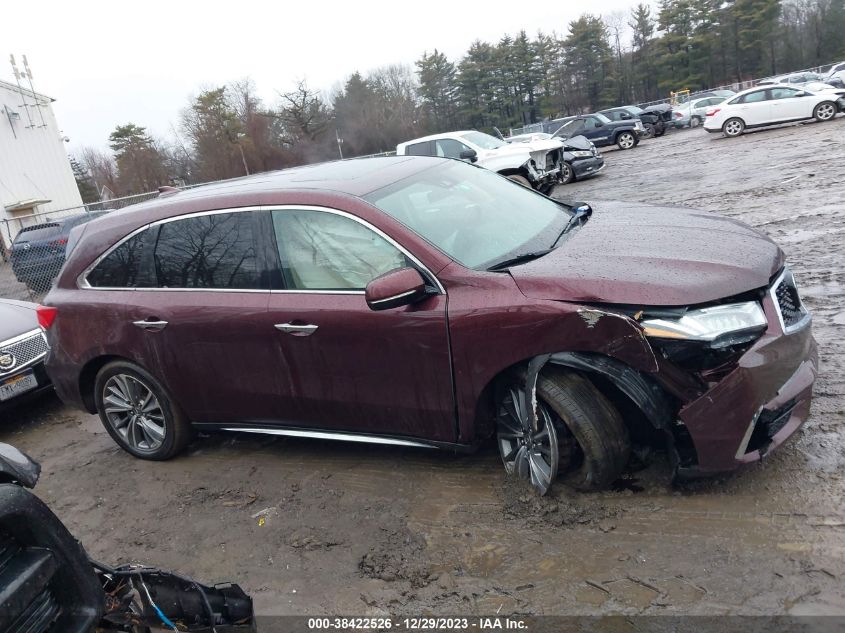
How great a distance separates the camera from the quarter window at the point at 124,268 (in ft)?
13.8

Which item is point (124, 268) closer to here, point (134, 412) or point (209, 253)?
point (209, 253)

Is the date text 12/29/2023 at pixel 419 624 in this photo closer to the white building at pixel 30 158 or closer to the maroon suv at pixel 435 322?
the maroon suv at pixel 435 322

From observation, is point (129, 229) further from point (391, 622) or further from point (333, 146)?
point (333, 146)

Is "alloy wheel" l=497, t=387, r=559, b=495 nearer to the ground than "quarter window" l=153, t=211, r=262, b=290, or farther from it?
nearer to the ground

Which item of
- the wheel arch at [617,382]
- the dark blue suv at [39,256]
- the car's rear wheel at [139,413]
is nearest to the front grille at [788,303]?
the wheel arch at [617,382]

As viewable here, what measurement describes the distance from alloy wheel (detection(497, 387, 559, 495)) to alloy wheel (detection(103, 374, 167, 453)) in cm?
246

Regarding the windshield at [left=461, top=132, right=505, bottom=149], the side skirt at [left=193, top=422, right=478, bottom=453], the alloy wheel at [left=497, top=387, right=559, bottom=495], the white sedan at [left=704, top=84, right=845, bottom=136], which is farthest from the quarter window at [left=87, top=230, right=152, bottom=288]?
the white sedan at [left=704, top=84, right=845, bottom=136]

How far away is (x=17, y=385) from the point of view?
580cm

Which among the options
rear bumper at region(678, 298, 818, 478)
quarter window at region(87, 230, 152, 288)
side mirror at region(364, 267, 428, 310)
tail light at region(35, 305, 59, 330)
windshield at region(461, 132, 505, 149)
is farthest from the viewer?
windshield at region(461, 132, 505, 149)

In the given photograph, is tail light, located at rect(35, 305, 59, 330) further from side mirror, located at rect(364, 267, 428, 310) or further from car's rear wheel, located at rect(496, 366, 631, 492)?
car's rear wheel, located at rect(496, 366, 631, 492)

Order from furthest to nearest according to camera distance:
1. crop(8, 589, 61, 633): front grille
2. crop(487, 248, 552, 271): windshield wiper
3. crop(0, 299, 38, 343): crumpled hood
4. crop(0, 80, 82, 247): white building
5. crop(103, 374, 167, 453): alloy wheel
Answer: crop(0, 80, 82, 247): white building < crop(0, 299, 38, 343): crumpled hood < crop(103, 374, 167, 453): alloy wheel < crop(487, 248, 552, 271): windshield wiper < crop(8, 589, 61, 633): front grille

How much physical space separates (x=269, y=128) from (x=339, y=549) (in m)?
47.9

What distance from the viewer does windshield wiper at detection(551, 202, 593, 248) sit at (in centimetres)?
377

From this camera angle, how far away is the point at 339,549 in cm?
323
